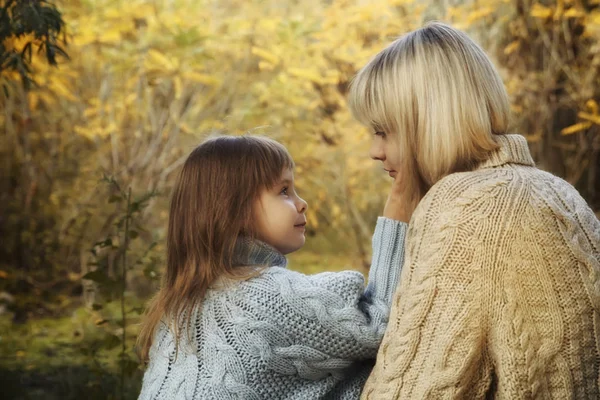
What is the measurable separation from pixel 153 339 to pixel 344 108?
3305mm

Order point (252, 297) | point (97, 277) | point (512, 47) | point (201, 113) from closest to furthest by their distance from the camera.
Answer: point (252, 297) < point (97, 277) < point (512, 47) < point (201, 113)

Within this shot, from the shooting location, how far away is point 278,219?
1885 millimetres

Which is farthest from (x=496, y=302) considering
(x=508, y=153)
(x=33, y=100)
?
(x=33, y=100)

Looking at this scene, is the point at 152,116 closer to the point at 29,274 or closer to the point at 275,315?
the point at 29,274

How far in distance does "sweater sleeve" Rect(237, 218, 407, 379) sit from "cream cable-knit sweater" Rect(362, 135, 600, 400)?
0.50ft

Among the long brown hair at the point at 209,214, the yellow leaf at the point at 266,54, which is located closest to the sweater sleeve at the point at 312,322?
the long brown hair at the point at 209,214

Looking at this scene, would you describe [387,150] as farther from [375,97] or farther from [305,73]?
[305,73]

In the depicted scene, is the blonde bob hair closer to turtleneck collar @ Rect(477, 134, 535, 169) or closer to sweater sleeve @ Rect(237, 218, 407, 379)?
turtleneck collar @ Rect(477, 134, 535, 169)

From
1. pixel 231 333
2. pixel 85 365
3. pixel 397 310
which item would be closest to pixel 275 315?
pixel 231 333

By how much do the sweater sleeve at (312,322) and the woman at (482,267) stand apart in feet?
0.43

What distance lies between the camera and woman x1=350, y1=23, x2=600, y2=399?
4.75 ft

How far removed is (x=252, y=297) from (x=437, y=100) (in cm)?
60

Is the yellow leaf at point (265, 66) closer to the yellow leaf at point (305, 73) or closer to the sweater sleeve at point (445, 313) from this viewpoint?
the yellow leaf at point (305, 73)

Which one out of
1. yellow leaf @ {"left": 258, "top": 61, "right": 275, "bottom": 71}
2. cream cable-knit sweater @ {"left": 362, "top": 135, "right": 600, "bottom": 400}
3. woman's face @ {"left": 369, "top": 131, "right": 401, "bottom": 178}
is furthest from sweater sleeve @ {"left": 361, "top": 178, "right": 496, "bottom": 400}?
yellow leaf @ {"left": 258, "top": 61, "right": 275, "bottom": 71}
